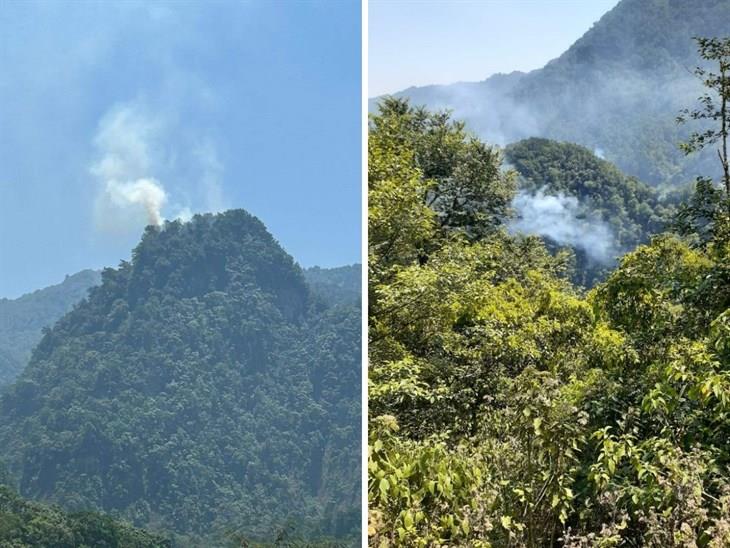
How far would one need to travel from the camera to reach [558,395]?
8.63 feet

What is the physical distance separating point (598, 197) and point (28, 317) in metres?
3.89

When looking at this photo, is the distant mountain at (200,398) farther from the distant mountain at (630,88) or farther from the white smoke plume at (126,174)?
the distant mountain at (630,88)

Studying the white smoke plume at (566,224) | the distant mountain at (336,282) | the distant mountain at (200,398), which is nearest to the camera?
the white smoke plume at (566,224)

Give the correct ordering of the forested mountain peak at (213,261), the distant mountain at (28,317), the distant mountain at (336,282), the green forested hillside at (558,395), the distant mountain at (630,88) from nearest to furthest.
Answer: the green forested hillside at (558,395) → the distant mountain at (630,88) → the distant mountain at (28,317) → the forested mountain peak at (213,261) → the distant mountain at (336,282)

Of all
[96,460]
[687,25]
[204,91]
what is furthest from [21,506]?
[687,25]

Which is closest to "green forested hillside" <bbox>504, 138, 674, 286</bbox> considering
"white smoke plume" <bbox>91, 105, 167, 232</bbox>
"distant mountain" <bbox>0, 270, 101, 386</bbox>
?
"white smoke plume" <bbox>91, 105, 167, 232</bbox>

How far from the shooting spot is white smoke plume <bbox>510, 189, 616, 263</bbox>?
3.67 metres

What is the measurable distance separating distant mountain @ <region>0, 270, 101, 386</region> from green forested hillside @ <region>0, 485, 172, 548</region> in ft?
2.64

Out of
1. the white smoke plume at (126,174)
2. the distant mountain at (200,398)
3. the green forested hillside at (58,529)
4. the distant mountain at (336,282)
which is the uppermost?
the white smoke plume at (126,174)

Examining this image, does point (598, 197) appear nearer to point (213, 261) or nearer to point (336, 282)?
point (336, 282)

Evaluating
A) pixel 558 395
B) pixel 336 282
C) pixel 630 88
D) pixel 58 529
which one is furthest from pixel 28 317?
pixel 558 395

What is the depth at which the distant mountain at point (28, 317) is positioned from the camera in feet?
18.5

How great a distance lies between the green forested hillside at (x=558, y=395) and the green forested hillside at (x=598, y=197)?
1cm

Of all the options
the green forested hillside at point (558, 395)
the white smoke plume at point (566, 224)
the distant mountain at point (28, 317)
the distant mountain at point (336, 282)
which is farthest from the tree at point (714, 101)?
the distant mountain at point (336, 282)
